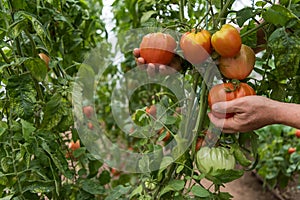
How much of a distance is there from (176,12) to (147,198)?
0.57 metres

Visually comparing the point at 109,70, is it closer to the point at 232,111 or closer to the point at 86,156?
the point at 86,156

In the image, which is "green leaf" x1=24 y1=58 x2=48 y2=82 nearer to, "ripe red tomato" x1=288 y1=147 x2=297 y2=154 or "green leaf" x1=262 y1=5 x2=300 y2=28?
"green leaf" x1=262 y1=5 x2=300 y2=28

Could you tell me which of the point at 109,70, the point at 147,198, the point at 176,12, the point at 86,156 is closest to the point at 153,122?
the point at 147,198

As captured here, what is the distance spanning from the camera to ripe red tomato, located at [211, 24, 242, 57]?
2.44ft

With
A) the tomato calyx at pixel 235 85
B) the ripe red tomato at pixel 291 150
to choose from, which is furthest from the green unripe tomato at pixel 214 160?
the ripe red tomato at pixel 291 150

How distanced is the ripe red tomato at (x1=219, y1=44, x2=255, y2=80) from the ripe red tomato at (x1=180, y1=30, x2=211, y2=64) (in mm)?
37

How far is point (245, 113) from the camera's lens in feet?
2.56

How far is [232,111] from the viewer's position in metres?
0.79

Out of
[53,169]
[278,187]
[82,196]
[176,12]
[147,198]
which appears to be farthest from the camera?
[278,187]

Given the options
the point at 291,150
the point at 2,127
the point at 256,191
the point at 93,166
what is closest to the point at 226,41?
the point at 2,127

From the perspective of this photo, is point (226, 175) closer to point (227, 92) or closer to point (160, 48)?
point (227, 92)

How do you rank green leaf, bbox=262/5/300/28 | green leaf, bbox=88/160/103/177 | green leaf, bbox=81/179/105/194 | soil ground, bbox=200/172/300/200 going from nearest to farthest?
green leaf, bbox=262/5/300/28
green leaf, bbox=81/179/105/194
green leaf, bbox=88/160/103/177
soil ground, bbox=200/172/300/200

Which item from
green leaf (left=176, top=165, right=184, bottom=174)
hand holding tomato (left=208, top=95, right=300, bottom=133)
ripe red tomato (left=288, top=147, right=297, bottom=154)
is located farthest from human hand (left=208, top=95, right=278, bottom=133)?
ripe red tomato (left=288, top=147, right=297, bottom=154)

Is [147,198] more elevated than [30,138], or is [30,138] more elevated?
[30,138]
